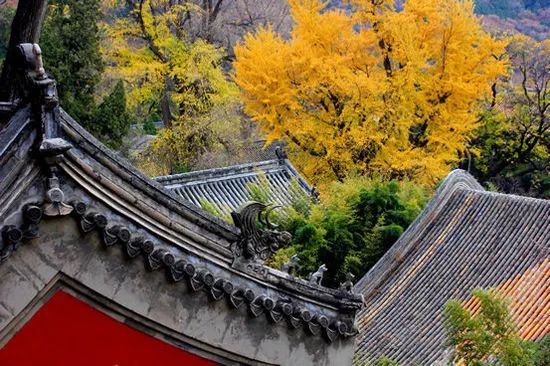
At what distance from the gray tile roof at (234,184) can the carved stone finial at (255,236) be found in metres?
12.0

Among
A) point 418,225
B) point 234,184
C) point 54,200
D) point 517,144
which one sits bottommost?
point 54,200

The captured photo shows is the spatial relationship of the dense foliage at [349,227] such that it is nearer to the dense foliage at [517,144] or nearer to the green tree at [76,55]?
the green tree at [76,55]

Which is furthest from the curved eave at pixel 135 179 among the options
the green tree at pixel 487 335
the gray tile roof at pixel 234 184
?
the gray tile roof at pixel 234 184

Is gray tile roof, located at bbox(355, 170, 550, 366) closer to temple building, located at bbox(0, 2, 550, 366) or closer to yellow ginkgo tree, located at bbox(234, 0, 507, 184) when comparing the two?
yellow ginkgo tree, located at bbox(234, 0, 507, 184)

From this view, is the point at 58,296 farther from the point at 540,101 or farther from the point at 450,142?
the point at 540,101

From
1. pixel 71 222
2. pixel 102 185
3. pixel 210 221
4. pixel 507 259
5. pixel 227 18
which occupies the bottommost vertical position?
pixel 71 222

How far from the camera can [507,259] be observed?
14.3 metres

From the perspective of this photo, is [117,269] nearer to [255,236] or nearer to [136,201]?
[136,201]

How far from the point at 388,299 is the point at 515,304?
2.44 m

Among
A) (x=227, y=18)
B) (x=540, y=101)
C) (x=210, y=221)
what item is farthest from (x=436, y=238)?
(x=227, y=18)

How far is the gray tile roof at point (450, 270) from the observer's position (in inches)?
522

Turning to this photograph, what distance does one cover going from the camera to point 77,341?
4.05 m

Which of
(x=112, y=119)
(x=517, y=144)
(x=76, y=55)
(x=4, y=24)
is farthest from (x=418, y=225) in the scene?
(x=4, y=24)

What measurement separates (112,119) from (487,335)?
45.8ft
